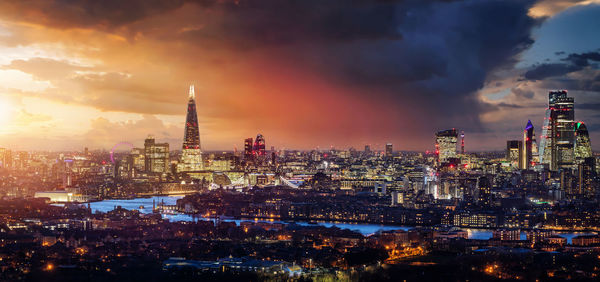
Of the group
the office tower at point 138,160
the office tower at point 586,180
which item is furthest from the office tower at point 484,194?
the office tower at point 138,160

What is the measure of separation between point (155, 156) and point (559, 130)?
113 feet

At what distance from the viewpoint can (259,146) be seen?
74125 millimetres

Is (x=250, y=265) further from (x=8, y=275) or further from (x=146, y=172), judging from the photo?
(x=146, y=172)

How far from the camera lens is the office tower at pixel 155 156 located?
2554 inches

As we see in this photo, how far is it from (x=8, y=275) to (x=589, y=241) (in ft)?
56.2

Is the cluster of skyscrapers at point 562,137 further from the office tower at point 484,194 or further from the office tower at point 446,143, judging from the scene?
the office tower at point 484,194

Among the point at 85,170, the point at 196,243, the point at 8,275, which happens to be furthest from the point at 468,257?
the point at 85,170

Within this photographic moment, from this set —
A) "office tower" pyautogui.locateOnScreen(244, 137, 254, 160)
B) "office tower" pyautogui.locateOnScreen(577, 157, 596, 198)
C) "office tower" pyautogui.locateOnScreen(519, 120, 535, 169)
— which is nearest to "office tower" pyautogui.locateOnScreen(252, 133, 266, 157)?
"office tower" pyautogui.locateOnScreen(244, 137, 254, 160)

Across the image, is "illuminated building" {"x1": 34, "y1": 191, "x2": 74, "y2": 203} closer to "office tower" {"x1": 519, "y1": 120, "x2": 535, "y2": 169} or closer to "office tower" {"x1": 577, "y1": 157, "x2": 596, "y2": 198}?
"office tower" {"x1": 577, "y1": 157, "x2": 596, "y2": 198}

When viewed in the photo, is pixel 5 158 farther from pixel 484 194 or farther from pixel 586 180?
pixel 586 180

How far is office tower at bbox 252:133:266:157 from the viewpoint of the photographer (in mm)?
73500

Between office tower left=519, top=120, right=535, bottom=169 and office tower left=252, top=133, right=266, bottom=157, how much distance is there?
2472 centimetres

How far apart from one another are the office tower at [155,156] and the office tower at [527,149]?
103 ft

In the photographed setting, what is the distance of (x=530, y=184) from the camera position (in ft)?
165
